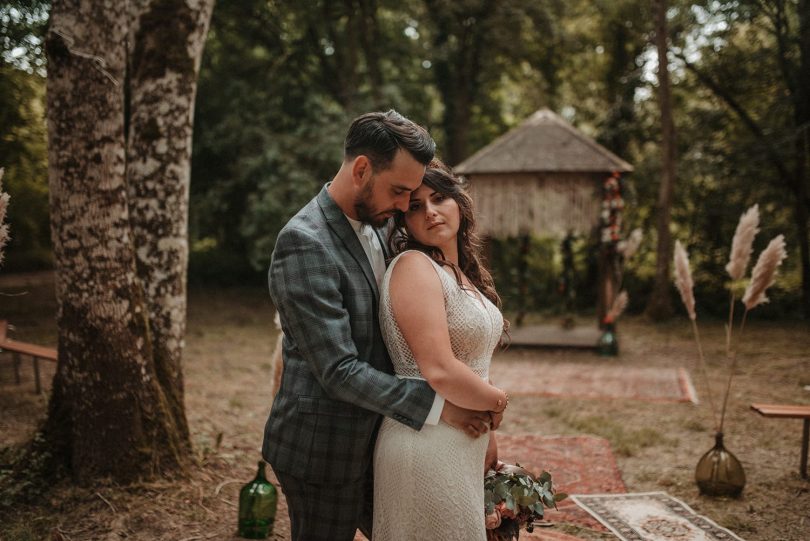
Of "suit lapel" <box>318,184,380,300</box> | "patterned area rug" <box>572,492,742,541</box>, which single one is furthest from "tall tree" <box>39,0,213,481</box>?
"patterned area rug" <box>572,492,742,541</box>

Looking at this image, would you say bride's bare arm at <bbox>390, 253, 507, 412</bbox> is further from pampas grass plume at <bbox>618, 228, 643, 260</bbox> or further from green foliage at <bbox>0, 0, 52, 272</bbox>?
pampas grass plume at <bbox>618, 228, 643, 260</bbox>

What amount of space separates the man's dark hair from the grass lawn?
9.48 feet

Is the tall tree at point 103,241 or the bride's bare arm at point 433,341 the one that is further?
the tall tree at point 103,241

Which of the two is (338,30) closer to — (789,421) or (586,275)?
(586,275)

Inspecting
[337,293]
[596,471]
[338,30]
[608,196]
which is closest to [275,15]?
[338,30]

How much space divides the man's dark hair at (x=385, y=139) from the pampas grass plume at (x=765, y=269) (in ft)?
10.9

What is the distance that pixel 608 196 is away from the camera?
38.2ft

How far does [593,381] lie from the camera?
9.61 metres

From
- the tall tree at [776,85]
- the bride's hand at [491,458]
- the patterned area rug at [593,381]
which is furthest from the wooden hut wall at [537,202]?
the bride's hand at [491,458]

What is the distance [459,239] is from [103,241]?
8.04ft

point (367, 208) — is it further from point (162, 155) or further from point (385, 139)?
point (162, 155)

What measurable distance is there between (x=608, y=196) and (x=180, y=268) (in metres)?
8.41

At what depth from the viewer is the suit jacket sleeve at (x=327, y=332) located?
235 centimetres

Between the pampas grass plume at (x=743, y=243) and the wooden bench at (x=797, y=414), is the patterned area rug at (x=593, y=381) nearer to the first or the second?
the wooden bench at (x=797, y=414)
